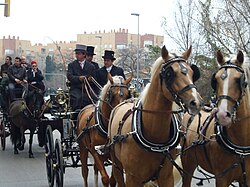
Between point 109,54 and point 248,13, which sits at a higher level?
point 248,13

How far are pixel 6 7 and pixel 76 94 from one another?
1083 centimetres

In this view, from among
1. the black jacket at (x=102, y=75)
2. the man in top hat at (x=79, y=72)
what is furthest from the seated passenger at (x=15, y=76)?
the black jacket at (x=102, y=75)

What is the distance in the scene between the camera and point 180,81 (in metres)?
5.25

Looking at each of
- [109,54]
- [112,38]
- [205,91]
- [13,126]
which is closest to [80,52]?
[109,54]

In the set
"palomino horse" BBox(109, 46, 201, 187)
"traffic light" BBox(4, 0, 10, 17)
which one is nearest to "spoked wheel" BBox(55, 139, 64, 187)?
"palomino horse" BBox(109, 46, 201, 187)

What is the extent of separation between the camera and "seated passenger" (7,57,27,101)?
14.5m

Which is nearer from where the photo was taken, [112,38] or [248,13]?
[248,13]

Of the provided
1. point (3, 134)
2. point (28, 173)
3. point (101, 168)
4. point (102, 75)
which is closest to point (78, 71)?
point (102, 75)

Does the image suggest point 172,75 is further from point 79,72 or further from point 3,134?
point 3,134

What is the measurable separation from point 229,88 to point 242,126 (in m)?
0.54

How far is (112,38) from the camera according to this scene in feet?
325

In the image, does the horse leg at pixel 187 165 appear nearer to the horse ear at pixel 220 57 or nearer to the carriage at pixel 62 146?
the horse ear at pixel 220 57

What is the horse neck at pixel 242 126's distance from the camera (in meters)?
5.76

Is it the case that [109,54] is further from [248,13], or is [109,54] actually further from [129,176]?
[248,13]
